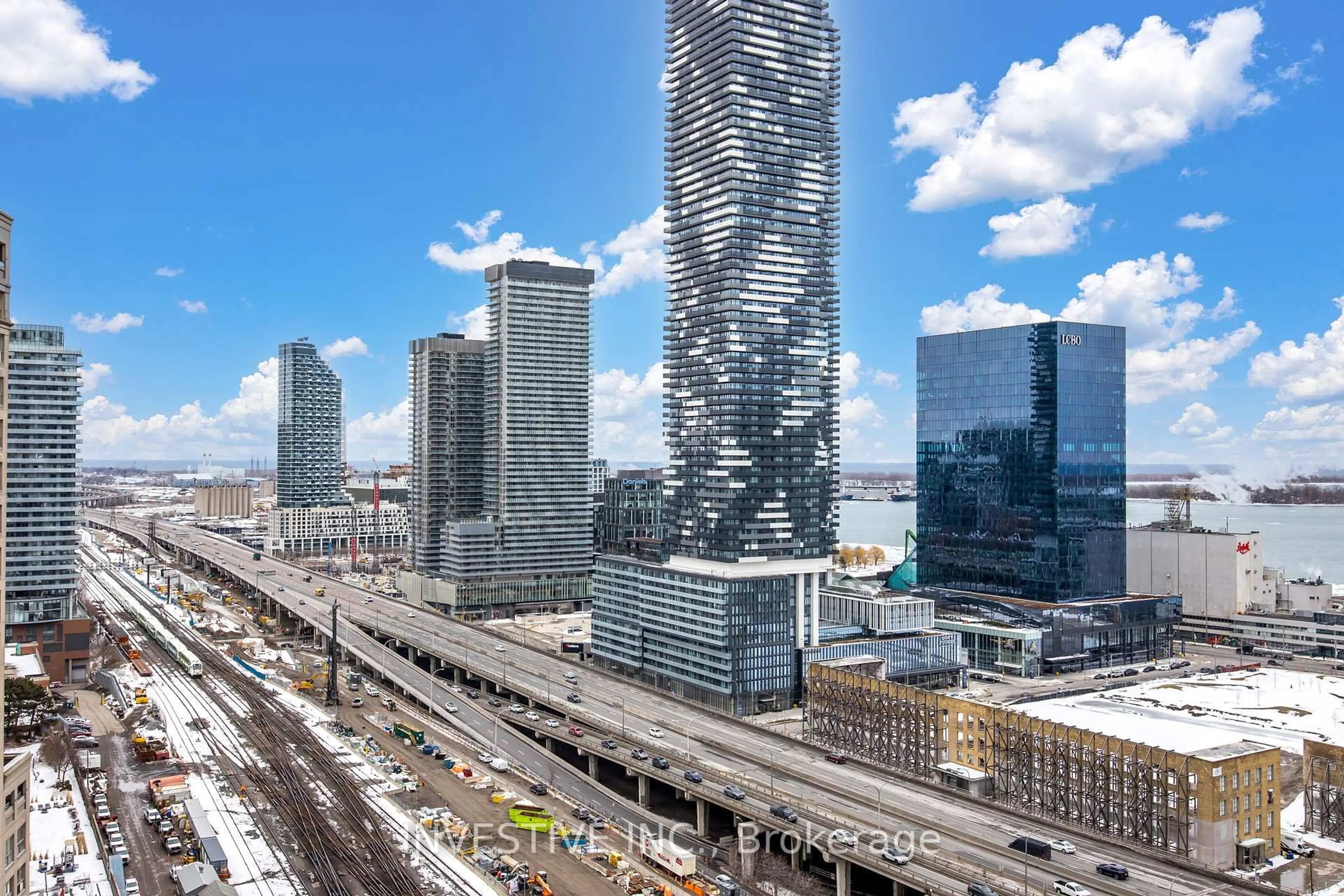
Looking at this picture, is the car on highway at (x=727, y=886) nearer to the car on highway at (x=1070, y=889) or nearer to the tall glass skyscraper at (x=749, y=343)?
the car on highway at (x=1070, y=889)

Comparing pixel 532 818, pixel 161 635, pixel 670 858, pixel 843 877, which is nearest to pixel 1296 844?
pixel 843 877

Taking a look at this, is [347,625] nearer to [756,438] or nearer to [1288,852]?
[756,438]

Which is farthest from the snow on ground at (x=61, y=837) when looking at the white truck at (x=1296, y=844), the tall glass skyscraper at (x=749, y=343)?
the white truck at (x=1296, y=844)

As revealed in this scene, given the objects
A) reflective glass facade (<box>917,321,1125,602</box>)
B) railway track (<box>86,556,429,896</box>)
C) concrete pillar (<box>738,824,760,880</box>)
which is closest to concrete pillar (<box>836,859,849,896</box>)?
concrete pillar (<box>738,824,760,880</box>)

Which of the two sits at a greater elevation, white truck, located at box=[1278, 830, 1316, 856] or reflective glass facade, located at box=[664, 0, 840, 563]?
reflective glass facade, located at box=[664, 0, 840, 563]

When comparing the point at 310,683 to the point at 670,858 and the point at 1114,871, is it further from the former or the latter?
the point at 1114,871

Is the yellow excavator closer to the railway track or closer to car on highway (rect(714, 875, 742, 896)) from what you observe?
the railway track

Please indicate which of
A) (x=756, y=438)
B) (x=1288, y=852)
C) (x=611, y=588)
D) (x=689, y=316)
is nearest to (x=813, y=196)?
(x=689, y=316)
